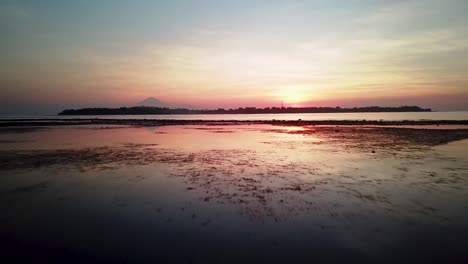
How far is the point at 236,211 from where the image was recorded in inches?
373

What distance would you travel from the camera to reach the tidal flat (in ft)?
21.6

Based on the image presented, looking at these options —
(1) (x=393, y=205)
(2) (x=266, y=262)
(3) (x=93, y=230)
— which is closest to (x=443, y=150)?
(1) (x=393, y=205)

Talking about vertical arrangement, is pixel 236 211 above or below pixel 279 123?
below

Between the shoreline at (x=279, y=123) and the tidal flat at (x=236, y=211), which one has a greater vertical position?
the shoreline at (x=279, y=123)

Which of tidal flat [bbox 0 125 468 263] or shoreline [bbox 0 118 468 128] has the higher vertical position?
shoreline [bbox 0 118 468 128]

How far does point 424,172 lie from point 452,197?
14.6 feet

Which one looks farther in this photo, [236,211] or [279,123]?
[279,123]

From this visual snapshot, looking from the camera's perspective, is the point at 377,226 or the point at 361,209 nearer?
the point at 377,226

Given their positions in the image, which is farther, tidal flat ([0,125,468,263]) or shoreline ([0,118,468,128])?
shoreline ([0,118,468,128])

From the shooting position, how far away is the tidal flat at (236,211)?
21.6ft

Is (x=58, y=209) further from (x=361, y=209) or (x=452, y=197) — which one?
(x=452, y=197)

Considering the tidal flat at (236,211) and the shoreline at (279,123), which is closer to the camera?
the tidal flat at (236,211)

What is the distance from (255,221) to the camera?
8.59 metres

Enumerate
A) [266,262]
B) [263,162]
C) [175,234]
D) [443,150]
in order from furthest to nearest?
[443,150] < [263,162] < [175,234] < [266,262]
